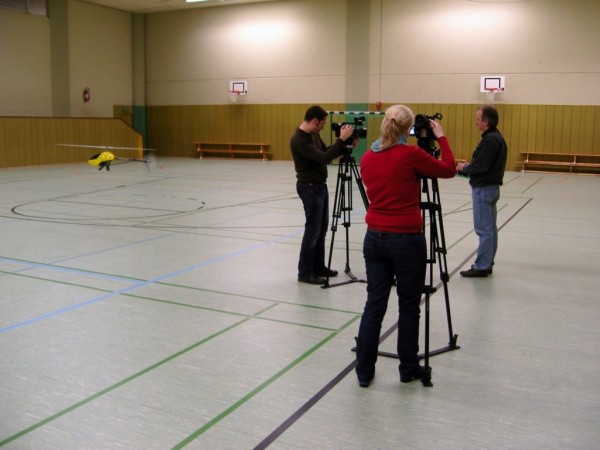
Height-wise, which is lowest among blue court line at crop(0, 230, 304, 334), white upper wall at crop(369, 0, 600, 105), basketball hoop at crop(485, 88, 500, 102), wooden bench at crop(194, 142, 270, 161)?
blue court line at crop(0, 230, 304, 334)

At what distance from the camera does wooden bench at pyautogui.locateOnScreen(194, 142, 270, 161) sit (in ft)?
85.3

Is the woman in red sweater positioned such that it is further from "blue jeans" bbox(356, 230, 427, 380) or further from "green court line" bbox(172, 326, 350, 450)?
"green court line" bbox(172, 326, 350, 450)

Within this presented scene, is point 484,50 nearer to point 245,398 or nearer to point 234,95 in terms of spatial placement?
point 234,95

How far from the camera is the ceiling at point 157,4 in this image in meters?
25.1

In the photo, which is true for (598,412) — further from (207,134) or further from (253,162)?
(207,134)

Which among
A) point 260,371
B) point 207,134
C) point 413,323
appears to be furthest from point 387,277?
point 207,134

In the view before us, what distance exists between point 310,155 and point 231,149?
21.0 meters

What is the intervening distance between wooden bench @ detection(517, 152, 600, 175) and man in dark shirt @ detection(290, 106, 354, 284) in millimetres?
16578

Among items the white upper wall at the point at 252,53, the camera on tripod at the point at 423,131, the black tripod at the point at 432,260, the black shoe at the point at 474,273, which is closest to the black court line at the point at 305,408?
the black tripod at the point at 432,260

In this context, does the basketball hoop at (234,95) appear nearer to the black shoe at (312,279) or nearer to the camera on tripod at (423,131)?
the black shoe at (312,279)

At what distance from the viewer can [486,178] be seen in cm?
669

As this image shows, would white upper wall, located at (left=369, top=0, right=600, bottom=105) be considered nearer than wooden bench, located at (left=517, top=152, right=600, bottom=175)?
Yes

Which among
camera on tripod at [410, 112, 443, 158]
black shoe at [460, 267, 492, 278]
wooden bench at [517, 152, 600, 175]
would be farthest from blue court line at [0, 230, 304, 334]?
wooden bench at [517, 152, 600, 175]

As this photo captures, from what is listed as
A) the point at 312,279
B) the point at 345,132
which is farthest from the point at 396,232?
the point at 312,279
